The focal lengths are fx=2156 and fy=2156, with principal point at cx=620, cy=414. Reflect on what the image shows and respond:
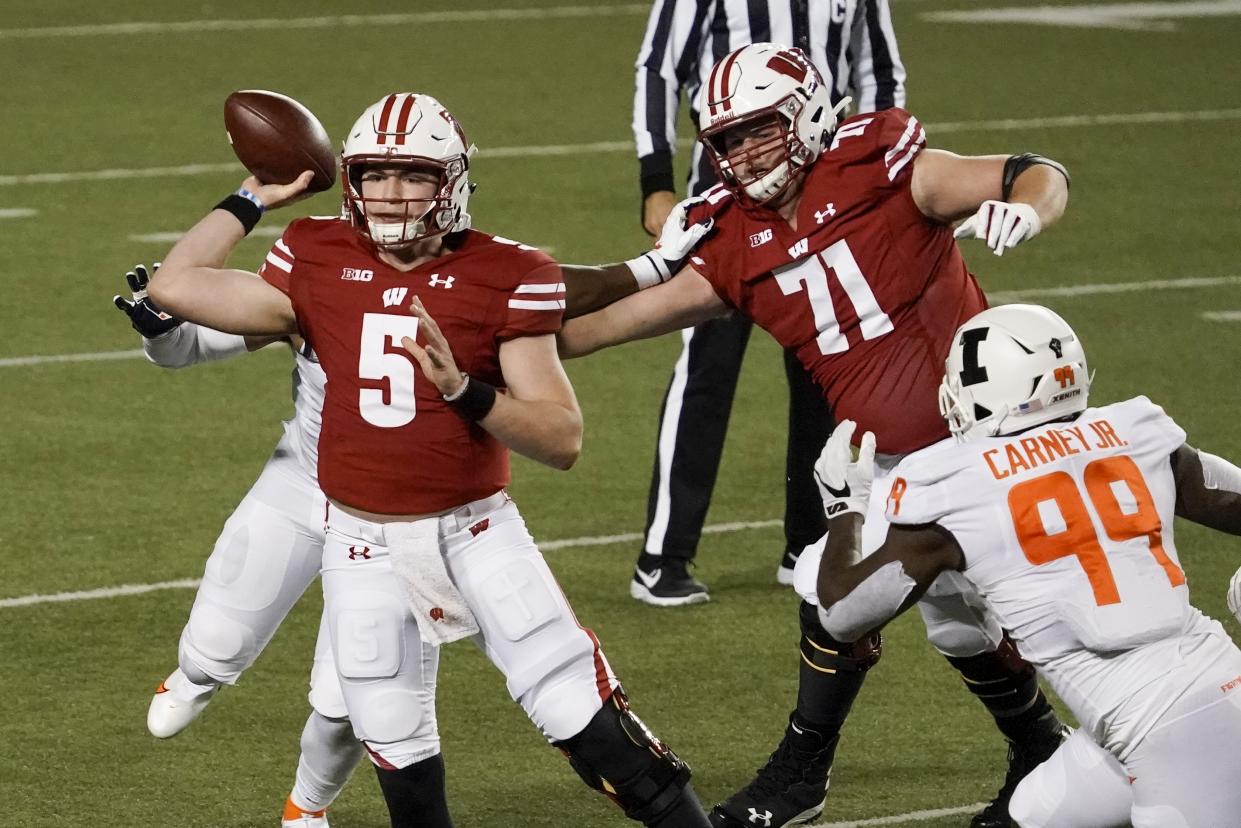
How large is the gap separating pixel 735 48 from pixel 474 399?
2551mm

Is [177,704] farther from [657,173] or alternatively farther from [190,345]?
[657,173]

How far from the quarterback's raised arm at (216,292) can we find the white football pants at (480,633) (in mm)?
408

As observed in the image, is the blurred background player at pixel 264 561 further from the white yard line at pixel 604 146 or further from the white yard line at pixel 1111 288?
the white yard line at pixel 604 146

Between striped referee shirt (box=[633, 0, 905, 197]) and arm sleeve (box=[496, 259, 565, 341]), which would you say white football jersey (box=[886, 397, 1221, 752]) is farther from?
striped referee shirt (box=[633, 0, 905, 197])

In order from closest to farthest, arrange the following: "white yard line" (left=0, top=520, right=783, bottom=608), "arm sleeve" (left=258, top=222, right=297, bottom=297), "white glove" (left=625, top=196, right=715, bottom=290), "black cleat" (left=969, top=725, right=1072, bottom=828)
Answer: "arm sleeve" (left=258, top=222, right=297, bottom=297) < "white glove" (left=625, top=196, right=715, bottom=290) < "black cleat" (left=969, top=725, right=1072, bottom=828) < "white yard line" (left=0, top=520, right=783, bottom=608)

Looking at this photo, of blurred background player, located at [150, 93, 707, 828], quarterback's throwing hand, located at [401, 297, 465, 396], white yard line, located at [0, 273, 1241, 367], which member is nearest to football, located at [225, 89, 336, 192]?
blurred background player, located at [150, 93, 707, 828]

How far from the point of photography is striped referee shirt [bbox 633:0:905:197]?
19.8 ft

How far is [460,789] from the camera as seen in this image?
4.84 metres

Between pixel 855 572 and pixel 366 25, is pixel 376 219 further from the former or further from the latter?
pixel 366 25

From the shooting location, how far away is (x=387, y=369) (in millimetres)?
3961

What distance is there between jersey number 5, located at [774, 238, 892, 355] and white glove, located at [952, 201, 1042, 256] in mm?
409

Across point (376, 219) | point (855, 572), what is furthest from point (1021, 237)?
point (376, 219)

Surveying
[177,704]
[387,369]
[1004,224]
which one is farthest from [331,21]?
[1004,224]

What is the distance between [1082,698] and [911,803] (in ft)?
3.58
